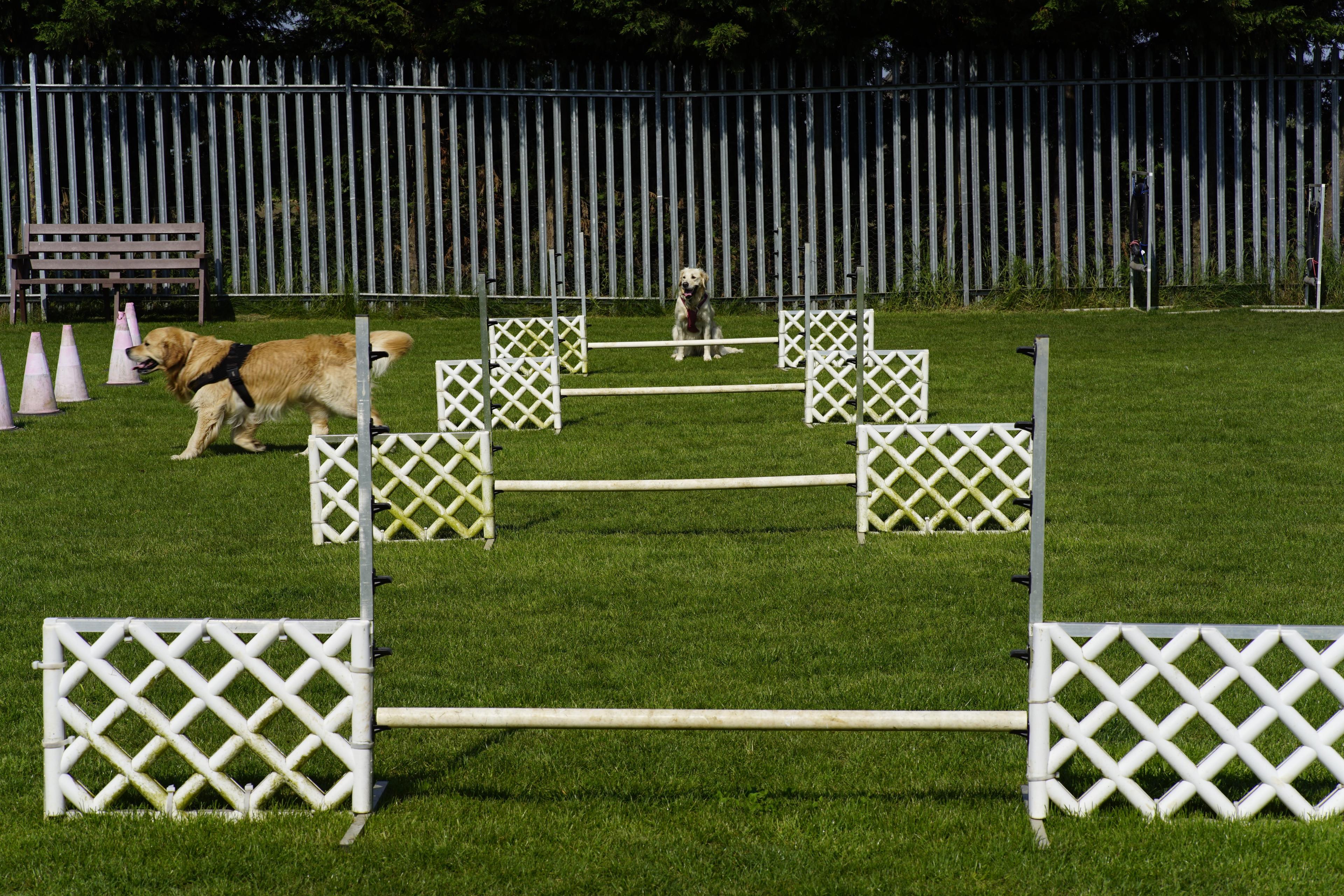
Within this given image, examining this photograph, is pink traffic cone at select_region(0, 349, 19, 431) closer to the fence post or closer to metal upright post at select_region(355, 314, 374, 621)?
the fence post

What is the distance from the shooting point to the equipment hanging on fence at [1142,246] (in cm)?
1973

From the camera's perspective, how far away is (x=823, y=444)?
10836 millimetres

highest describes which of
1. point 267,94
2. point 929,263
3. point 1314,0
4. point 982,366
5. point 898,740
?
point 1314,0

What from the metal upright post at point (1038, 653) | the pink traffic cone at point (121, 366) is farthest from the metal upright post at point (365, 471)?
the pink traffic cone at point (121, 366)

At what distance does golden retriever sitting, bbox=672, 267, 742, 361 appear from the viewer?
16.4 meters

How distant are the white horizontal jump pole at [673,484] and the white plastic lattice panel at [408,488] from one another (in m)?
0.21

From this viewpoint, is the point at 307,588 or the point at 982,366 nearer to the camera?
the point at 307,588

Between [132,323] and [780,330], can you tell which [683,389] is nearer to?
[780,330]

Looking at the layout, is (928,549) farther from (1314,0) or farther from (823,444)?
(1314,0)

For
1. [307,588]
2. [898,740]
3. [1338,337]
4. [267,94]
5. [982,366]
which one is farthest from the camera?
[267,94]

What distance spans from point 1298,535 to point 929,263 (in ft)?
43.8

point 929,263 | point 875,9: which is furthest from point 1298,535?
point 875,9

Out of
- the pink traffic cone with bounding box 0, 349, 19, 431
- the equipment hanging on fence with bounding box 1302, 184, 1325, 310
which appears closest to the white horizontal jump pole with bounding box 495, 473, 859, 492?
the pink traffic cone with bounding box 0, 349, 19, 431

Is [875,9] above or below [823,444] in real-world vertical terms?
above
